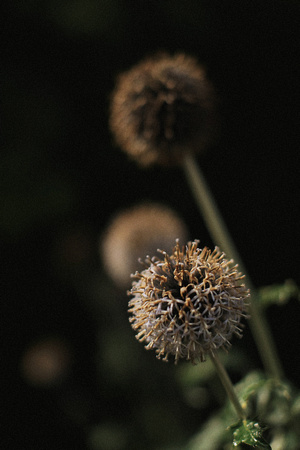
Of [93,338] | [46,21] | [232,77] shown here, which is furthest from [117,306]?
[46,21]

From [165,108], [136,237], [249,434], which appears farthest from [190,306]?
[136,237]

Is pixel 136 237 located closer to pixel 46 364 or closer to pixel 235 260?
pixel 235 260

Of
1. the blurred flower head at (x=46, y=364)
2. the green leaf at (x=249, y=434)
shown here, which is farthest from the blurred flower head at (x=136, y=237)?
the green leaf at (x=249, y=434)

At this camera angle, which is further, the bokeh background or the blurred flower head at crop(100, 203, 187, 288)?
the bokeh background

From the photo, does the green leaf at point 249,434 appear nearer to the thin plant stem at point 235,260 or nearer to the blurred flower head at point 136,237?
the thin plant stem at point 235,260

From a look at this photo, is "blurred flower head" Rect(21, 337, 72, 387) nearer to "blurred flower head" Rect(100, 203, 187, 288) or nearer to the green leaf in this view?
"blurred flower head" Rect(100, 203, 187, 288)

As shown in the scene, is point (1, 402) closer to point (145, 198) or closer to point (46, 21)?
point (145, 198)

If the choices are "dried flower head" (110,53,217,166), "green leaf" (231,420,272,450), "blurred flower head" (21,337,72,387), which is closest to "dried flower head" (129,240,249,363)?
"green leaf" (231,420,272,450)
